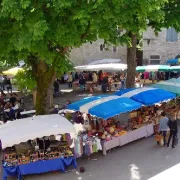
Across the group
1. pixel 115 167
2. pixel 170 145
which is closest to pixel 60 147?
pixel 115 167

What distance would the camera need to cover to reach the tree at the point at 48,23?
9602 mm

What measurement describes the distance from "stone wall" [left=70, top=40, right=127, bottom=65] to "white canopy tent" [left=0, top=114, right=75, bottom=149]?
22.2m

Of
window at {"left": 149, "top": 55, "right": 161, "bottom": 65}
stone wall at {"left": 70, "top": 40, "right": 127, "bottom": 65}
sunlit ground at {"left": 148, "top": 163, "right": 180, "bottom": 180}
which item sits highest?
stone wall at {"left": 70, "top": 40, "right": 127, "bottom": 65}

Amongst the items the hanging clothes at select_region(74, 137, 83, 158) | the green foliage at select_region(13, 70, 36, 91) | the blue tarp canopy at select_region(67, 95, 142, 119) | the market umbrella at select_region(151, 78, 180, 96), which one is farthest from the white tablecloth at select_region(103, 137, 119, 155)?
the market umbrella at select_region(151, 78, 180, 96)

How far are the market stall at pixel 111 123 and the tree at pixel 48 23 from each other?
2.69 metres

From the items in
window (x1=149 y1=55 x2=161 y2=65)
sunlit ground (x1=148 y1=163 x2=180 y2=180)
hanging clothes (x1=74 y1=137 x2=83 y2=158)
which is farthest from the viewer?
window (x1=149 y1=55 x2=161 y2=65)

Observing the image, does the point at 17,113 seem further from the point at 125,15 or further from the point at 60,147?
the point at 125,15

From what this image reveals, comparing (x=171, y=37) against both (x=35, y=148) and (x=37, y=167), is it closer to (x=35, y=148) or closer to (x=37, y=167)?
(x=35, y=148)

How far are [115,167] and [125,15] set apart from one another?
5.19 m

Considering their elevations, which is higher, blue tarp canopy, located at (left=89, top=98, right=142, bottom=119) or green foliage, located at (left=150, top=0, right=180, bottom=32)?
green foliage, located at (left=150, top=0, right=180, bottom=32)

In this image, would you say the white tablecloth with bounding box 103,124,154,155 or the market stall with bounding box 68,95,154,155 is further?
the white tablecloth with bounding box 103,124,154,155

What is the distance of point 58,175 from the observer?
10805mm

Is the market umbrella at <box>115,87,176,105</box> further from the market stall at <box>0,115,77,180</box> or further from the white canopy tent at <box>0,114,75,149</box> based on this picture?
the white canopy tent at <box>0,114,75,149</box>

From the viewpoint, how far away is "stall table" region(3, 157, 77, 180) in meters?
10.5
